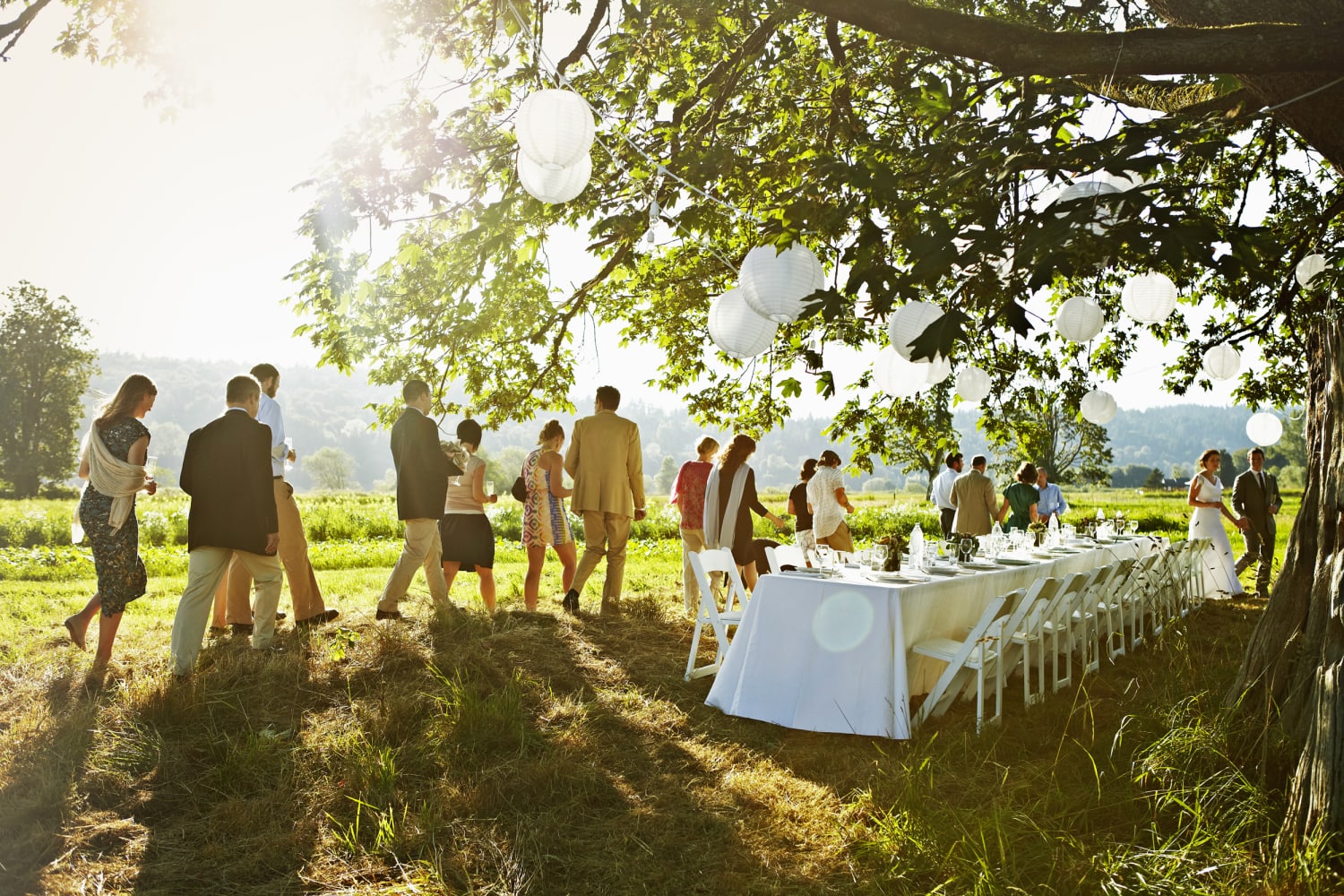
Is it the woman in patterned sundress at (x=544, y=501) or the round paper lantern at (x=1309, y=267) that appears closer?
the round paper lantern at (x=1309, y=267)

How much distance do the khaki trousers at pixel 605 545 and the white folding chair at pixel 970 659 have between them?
121 inches

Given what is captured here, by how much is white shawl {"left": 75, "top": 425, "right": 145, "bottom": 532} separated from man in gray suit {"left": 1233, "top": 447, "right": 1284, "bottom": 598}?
10988 millimetres

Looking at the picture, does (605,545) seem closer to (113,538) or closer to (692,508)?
(692,508)

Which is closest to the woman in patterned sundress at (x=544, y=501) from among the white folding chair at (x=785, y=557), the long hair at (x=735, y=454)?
the long hair at (x=735, y=454)

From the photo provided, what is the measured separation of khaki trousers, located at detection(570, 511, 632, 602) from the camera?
24.8ft

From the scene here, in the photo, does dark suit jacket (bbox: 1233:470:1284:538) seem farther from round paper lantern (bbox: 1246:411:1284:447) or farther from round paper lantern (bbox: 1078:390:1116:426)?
round paper lantern (bbox: 1078:390:1116:426)

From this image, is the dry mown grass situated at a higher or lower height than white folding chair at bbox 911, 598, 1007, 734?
lower

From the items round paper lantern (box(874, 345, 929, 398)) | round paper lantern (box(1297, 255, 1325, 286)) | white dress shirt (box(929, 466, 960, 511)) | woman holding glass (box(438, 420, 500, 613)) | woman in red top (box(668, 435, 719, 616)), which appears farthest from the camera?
white dress shirt (box(929, 466, 960, 511))

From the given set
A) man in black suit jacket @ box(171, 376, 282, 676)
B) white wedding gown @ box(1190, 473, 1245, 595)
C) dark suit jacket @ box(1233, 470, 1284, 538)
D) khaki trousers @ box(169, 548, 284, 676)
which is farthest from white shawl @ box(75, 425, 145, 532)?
dark suit jacket @ box(1233, 470, 1284, 538)

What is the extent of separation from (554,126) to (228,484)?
297cm

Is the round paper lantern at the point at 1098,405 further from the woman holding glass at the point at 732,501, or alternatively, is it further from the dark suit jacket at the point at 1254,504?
the woman holding glass at the point at 732,501

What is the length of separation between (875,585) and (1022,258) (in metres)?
2.63

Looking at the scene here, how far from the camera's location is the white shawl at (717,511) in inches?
297

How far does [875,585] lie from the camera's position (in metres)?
5.11
